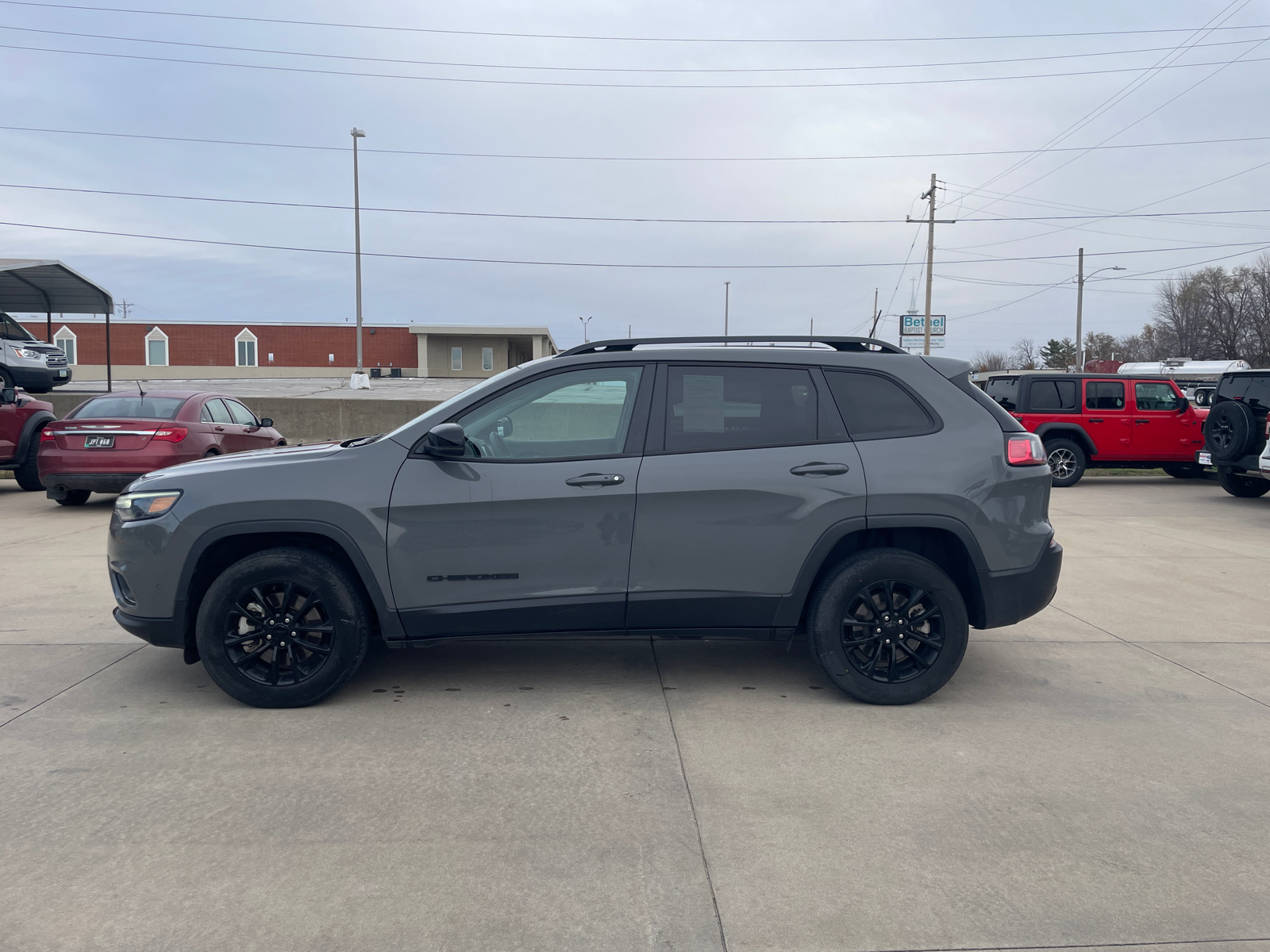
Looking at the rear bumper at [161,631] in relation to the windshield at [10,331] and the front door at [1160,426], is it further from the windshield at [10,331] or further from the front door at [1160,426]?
the windshield at [10,331]

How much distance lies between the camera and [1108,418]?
50.6 ft

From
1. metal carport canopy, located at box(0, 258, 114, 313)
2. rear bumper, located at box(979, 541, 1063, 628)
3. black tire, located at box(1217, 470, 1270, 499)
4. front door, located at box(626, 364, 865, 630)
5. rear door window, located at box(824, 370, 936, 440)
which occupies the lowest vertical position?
black tire, located at box(1217, 470, 1270, 499)

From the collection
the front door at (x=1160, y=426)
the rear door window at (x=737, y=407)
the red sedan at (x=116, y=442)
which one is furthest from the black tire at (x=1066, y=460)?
the red sedan at (x=116, y=442)

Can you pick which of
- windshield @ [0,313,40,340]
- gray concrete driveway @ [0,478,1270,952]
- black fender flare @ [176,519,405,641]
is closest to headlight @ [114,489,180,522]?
black fender flare @ [176,519,405,641]

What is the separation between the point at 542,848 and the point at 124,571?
2618 millimetres

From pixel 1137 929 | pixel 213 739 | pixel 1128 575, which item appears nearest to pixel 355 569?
pixel 213 739

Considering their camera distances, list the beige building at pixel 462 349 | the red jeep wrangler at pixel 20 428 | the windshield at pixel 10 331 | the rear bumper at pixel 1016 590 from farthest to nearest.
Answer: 1. the beige building at pixel 462 349
2. the windshield at pixel 10 331
3. the red jeep wrangler at pixel 20 428
4. the rear bumper at pixel 1016 590

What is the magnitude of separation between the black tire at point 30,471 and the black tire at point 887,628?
12.1 m

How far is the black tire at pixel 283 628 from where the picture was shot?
4.37 meters

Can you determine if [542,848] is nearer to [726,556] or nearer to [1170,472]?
[726,556]

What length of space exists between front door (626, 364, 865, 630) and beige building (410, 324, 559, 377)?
Answer: 5258 cm

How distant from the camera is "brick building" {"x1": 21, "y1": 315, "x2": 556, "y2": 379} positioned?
189 ft

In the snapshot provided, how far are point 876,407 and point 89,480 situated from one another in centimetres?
996

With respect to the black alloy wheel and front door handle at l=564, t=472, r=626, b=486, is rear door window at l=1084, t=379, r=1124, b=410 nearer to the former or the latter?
front door handle at l=564, t=472, r=626, b=486
